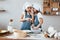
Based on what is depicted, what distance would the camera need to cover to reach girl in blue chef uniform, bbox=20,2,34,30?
2.12 m

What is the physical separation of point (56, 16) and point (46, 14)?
0.51ft

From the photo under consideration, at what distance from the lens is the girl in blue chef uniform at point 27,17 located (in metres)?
2.12

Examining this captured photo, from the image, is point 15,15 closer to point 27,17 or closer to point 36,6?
point 27,17

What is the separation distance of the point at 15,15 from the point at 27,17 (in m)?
0.18

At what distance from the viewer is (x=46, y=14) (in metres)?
2.11

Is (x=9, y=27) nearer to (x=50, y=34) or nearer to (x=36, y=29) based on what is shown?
(x=36, y=29)

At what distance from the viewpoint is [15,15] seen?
7.05 ft

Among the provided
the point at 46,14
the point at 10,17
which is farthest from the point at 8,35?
the point at 46,14

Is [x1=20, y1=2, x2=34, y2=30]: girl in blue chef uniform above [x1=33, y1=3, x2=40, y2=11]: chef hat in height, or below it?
below

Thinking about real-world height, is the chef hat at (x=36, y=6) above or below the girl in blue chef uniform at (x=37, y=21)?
above

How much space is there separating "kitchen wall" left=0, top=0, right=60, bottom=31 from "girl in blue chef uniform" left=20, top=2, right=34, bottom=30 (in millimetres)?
61

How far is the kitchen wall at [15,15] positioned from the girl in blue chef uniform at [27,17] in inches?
2.4

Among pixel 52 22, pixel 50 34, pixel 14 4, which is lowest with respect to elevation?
pixel 50 34

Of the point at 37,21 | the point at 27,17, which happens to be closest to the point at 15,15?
Result: the point at 27,17
